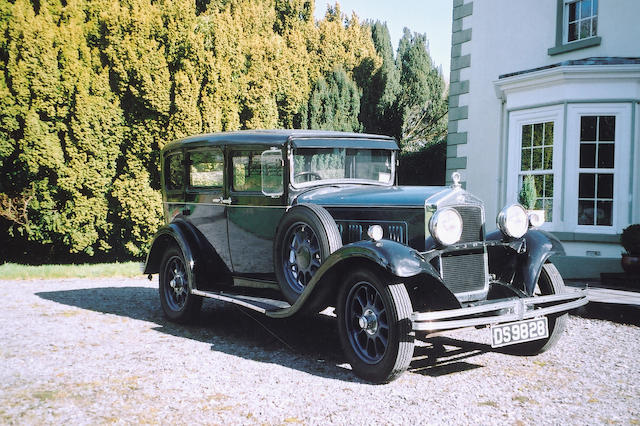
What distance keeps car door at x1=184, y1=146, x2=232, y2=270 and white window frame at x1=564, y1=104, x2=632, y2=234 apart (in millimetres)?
6351

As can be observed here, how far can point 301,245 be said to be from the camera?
16.6ft

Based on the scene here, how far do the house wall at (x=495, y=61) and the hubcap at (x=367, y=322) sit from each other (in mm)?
6498

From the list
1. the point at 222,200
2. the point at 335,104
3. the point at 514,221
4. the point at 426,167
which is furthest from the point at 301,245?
the point at 426,167

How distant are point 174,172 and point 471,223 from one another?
3.78 meters

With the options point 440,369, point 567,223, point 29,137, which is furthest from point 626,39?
point 29,137

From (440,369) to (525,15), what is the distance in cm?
884

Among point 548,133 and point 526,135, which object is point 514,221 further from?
point 526,135

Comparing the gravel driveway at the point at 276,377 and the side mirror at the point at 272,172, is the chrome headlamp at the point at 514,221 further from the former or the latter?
the side mirror at the point at 272,172

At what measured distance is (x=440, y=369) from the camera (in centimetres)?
462

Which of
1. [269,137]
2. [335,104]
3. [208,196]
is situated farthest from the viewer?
[335,104]

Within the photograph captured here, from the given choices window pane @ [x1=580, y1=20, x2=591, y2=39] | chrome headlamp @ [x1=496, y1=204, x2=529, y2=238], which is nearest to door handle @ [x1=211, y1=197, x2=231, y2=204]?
chrome headlamp @ [x1=496, y1=204, x2=529, y2=238]

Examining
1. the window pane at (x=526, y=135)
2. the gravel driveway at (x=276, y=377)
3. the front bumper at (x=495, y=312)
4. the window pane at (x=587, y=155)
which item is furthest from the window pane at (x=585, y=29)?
the front bumper at (x=495, y=312)

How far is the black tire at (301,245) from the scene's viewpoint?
15.5ft

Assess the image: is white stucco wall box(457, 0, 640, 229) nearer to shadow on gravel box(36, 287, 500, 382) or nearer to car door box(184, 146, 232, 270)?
shadow on gravel box(36, 287, 500, 382)
